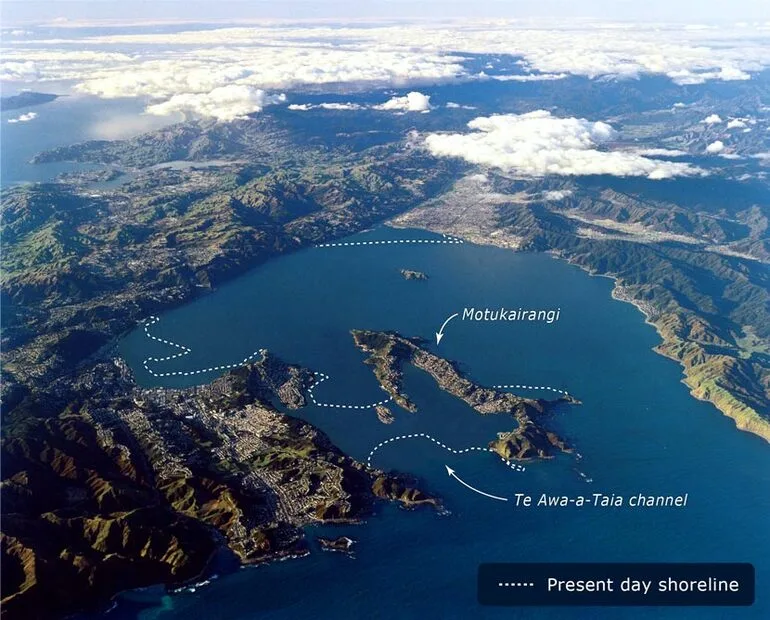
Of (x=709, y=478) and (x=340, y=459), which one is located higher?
(x=340, y=459)

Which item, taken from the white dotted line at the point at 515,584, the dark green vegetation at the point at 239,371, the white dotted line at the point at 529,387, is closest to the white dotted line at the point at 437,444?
the dark green vegetation at the point at 239,371

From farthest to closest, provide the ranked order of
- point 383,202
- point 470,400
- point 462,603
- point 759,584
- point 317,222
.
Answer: point 383,202 < point 317,222 < point 470,400 < point 759,584 < point 462,603

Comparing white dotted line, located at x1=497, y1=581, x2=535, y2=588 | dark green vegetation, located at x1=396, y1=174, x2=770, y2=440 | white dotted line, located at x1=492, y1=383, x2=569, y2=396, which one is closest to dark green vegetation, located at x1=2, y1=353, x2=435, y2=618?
white dotted line, located at x1=497, y1=581, x2=535, y2=588

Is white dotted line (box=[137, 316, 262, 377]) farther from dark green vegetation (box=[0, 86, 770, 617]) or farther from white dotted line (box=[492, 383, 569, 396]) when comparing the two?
white dotted line (box=[492, 383, 569, 396])

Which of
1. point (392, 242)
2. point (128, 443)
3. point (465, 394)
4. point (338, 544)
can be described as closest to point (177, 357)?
point (128, 443)

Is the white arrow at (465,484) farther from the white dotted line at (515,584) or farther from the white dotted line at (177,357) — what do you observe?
the white dotted line at (177,357)

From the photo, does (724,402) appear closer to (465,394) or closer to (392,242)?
(465,394)

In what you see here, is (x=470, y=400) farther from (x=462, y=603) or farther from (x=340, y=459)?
(x=462, y=603)

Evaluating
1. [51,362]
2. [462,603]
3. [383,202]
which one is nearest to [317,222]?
[383,202]
